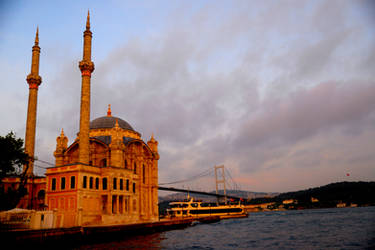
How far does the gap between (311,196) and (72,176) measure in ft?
544

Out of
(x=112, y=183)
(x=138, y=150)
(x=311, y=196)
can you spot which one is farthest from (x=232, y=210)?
(x=311, y=196)

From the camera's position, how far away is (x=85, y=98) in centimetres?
3728

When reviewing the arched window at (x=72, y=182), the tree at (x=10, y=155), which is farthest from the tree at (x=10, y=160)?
the arched window at (x=72, y=182)

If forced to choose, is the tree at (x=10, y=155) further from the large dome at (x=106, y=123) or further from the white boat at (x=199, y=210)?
the white boat at (x=199, y=210)

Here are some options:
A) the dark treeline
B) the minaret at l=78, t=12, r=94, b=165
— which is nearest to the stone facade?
the minaret at l=78, t=12, r=94, b=165

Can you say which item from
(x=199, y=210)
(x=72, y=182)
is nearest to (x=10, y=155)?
(x=72, y=182)

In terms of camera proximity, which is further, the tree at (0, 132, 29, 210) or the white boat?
the white boat

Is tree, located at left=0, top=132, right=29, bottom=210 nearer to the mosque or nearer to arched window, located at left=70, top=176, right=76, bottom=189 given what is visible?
the mosque

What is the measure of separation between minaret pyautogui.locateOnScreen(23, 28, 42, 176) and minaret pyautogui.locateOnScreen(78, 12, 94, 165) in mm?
8513

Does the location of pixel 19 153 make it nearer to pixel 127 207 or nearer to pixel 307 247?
pixel 127 207

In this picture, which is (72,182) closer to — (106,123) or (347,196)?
(106,123)

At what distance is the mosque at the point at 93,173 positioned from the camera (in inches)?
1315

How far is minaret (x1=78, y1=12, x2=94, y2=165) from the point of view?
118ft

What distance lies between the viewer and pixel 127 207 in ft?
130
